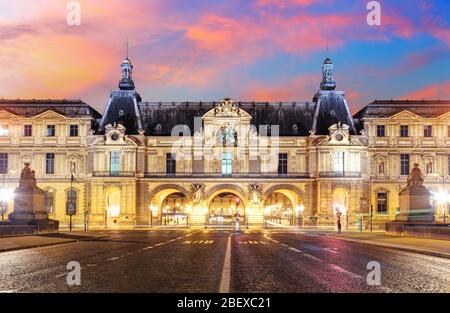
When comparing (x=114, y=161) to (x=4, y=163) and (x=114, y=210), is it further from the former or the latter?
(x=4, y=163)

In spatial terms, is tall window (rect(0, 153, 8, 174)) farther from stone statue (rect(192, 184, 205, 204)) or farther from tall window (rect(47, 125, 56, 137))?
stone statue (rect(192, 184, 205, 204))

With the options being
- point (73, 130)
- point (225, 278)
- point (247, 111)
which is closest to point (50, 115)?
point (73, 130)

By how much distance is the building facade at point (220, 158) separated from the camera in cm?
8056

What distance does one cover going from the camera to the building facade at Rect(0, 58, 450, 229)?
80562 mm

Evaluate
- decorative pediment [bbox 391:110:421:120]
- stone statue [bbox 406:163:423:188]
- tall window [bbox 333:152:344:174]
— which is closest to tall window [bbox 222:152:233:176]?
tall window [bbox 333:152:344:174]

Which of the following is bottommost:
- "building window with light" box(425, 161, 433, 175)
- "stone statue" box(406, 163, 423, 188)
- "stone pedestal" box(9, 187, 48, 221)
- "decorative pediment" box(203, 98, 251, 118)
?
"stone pedestal" box(9, 187, 48, 221)

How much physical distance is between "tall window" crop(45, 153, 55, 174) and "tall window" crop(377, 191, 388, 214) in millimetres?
43580

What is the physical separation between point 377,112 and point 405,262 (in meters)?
63.2

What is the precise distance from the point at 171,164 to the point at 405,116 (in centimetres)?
3181

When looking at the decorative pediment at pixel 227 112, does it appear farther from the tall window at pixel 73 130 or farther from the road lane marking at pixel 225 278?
the road lane marking at pixel 225 278

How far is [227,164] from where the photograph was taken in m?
82.7

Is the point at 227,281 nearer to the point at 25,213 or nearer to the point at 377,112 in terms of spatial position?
the point at 25,213
